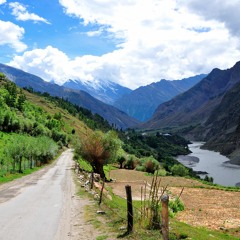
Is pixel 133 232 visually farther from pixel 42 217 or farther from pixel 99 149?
pixel 99 149

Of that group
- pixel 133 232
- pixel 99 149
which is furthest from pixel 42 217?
pixel 99 149

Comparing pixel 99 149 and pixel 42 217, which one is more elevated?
pixel 99 149

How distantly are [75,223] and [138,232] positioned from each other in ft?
18.3

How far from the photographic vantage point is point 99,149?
221 ft

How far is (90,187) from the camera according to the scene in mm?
42625

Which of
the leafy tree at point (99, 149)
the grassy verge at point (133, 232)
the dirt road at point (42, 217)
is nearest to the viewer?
the grassy verge at point (133, 232)

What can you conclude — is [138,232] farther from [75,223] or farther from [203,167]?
[203,167]

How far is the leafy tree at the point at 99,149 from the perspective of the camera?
6738 centimetres

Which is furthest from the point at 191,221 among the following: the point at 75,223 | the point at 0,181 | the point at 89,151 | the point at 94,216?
the point at 89,151

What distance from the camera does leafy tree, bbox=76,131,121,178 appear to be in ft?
221

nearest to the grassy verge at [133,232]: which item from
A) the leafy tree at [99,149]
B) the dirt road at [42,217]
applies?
the dirt road at [42,217]

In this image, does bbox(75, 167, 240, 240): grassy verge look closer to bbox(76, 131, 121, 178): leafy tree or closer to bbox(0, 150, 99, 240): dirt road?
bbox(0, 150, 99, 240): dirt road

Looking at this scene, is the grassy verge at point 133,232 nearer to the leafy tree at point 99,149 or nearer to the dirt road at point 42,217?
the dirt road at point 42,217

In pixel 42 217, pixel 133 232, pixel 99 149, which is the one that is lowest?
pixel 42 217
